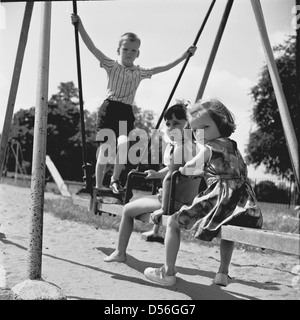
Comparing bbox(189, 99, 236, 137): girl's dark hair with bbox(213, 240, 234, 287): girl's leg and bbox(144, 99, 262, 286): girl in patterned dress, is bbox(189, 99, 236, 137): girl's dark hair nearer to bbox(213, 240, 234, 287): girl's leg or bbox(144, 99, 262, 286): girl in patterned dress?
bbox(144, 99, 262, 286): girl in patterned dress

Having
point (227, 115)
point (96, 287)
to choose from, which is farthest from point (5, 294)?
point (227, 115)

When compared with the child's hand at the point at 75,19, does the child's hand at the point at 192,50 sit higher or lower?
lower

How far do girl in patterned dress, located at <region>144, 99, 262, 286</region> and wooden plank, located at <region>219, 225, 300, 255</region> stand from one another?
A: 0.54 ft

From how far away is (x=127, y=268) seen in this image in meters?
3.75

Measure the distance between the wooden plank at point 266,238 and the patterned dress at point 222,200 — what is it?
0.16 m

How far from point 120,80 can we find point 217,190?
180 centimetres

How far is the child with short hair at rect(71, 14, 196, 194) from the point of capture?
396 cm

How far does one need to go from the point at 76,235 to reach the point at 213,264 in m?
1.65

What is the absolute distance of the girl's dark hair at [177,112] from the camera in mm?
3154

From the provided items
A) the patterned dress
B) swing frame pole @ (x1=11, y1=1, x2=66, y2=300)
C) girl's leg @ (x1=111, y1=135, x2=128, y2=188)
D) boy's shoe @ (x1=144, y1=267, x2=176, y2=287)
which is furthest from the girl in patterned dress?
girl's leg @ (x1=111, y1=135, x2=128, y2=188)

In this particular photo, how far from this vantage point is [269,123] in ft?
62.0

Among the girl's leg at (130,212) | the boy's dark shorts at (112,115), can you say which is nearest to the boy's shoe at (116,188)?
Answer: the boy's dark shorts at (112,115)

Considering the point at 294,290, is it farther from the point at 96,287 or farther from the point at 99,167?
the point at 99,167

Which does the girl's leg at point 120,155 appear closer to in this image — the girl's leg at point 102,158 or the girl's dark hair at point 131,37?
the girl's leg at point 102,158
